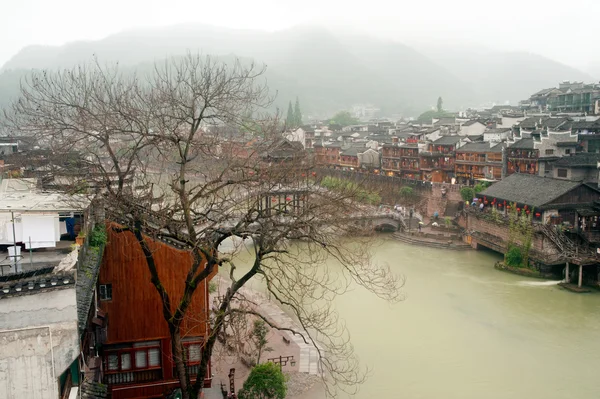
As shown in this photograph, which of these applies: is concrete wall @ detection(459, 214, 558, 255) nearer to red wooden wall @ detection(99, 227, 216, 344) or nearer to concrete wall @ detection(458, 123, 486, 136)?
concrete wall @ detection(458, 123, 486, 136)

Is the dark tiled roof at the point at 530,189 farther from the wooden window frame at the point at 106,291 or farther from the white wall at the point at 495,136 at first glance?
the wooden window frame at the point at 106,291

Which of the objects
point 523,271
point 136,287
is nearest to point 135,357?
point 136,287

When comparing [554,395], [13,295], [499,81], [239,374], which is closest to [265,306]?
[239,374]

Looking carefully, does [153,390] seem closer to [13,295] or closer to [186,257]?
[186,257]

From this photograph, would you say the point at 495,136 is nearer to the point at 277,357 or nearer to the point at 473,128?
the point at 473,128

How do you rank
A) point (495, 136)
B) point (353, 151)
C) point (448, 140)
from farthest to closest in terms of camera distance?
point (353, 151), point (448, 140), point (495, 136)

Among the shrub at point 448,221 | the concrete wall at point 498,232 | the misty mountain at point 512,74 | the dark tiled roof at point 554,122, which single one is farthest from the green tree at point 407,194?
the misty mountain at point 512,74
